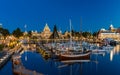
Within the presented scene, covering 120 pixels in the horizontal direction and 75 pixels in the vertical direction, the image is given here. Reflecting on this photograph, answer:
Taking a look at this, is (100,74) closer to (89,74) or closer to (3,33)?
(89,74)

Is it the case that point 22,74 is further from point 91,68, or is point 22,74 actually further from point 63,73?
point 91,68

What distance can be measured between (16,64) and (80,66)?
13.4 metres

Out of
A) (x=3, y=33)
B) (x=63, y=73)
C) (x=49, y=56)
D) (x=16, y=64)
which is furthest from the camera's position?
(x=3, y=33)

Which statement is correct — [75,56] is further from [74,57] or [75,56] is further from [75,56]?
[74,57]

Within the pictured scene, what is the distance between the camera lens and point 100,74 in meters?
39.9

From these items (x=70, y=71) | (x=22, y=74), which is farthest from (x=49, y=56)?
(x=22, y=74)

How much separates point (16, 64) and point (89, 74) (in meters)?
10.0

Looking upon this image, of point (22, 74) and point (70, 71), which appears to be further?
point (70, 71)

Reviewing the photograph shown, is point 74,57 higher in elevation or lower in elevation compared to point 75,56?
lower

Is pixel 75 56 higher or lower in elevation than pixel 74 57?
higher

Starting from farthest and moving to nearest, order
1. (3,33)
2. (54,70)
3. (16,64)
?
(3,33) < (54,70) < (16,64)

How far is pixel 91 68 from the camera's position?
45469mm

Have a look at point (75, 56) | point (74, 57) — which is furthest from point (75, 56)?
point (74, 57)

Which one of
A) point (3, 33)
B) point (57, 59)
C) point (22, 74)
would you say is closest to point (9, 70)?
point (22, 74)
